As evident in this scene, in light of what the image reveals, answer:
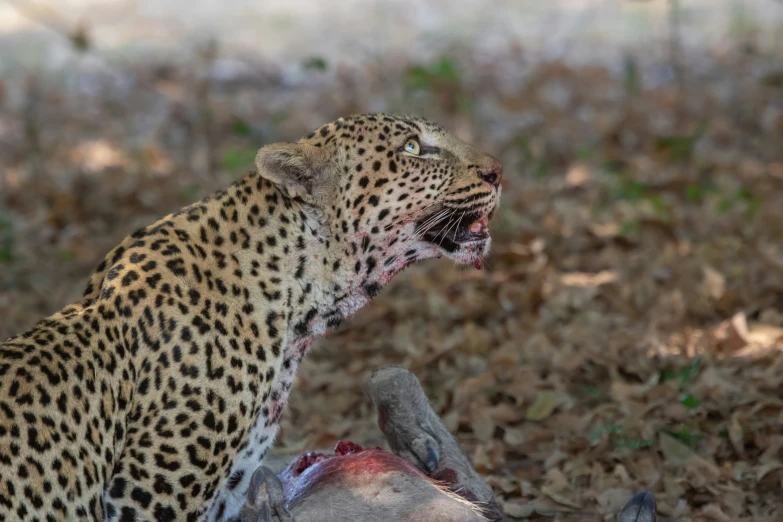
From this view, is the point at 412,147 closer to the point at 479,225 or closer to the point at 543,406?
the point at 479,225

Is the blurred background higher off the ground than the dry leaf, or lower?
higher

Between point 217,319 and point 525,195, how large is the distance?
634 cm

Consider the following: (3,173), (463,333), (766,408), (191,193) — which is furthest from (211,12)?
(766,408)

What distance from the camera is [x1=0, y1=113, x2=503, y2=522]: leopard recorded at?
13.7ft

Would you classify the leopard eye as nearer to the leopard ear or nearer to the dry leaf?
the leopard ear

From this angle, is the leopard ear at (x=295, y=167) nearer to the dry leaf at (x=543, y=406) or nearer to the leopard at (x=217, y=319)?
the leopard at (x=217, y=319)

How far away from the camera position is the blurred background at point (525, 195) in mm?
6254

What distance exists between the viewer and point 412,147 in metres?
5.06

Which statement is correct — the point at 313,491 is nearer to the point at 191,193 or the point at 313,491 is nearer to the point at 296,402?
the point at 296,402

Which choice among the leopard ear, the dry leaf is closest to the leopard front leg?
Result: the leopard ear

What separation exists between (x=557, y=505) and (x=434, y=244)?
5.20 feet

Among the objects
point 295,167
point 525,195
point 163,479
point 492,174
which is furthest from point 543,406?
point 525,195

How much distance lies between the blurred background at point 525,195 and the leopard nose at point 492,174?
5.58ft

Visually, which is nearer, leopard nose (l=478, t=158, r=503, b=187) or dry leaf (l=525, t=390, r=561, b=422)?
leopard nose (l=478, t=158, r=503, b=187)
